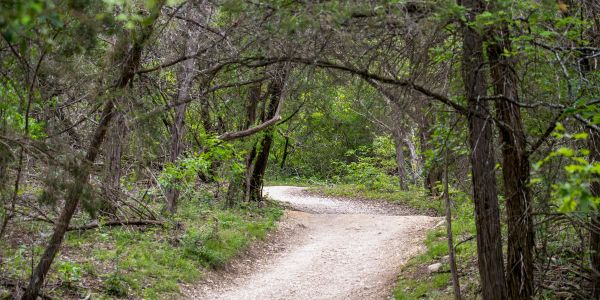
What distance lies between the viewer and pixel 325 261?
39.1 ft

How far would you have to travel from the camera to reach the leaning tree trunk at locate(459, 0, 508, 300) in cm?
615

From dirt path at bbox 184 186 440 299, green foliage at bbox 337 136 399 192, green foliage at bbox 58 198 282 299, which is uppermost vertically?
green foliage at bbox 337 136 399 192

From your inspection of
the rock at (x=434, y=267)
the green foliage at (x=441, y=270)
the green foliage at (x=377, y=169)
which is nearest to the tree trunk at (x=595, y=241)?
the green foliage at (x=441, y=270)

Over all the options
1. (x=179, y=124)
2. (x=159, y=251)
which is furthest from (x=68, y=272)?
(x=179, y=124)

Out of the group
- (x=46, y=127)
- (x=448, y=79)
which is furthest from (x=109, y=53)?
(x=448, y=79)

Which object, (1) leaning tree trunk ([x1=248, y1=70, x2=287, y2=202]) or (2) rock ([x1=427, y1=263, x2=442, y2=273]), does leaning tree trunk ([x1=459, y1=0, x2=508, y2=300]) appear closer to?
(2) rock ([x1=427, y1=263, x2=442, y2=273])

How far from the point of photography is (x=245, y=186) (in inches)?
658

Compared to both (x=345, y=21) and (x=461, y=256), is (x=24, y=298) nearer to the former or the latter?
(x=345, y=21)

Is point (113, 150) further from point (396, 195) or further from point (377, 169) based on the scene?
point (377, 169)

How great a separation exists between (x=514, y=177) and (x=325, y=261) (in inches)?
249

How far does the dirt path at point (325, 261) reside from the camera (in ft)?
32.1

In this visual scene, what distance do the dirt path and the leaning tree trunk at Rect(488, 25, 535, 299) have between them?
3295 millimetres

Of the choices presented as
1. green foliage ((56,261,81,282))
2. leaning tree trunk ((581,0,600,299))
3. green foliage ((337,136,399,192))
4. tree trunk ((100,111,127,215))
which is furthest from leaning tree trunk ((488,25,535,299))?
green foliage ((337,136,399,192))

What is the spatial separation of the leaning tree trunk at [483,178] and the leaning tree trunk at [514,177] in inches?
5.1
